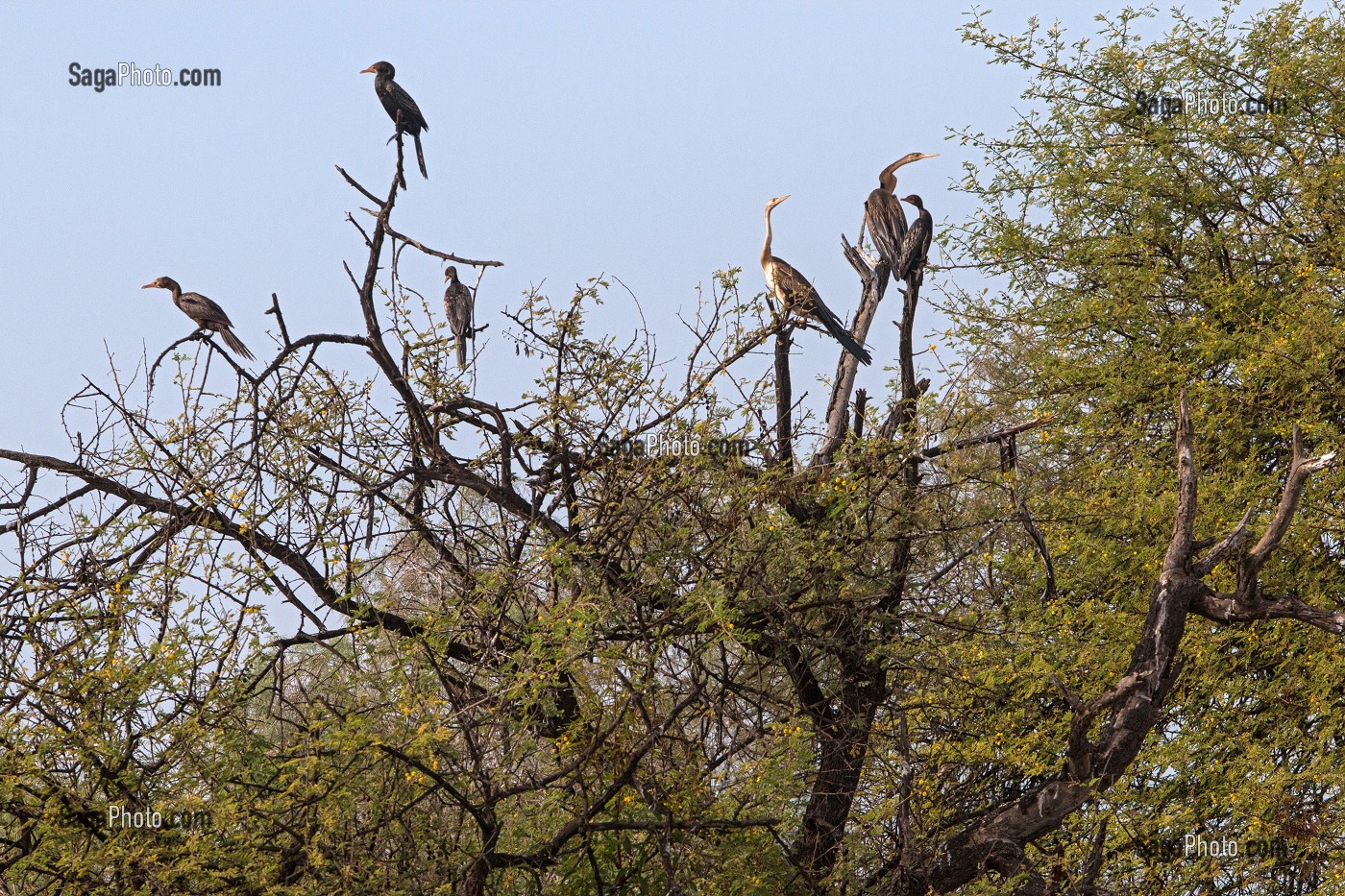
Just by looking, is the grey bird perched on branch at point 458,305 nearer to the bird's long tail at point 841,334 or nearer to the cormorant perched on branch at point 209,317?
the cormorant perched on branch at point 209,317

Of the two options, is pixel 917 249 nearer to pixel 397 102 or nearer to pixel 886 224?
pixel 886 224

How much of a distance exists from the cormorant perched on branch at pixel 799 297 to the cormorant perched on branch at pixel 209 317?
3.18m

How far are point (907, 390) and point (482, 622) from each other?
123 inches

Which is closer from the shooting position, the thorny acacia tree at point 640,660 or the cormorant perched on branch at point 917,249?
the thorny acacia tree at point 640,660

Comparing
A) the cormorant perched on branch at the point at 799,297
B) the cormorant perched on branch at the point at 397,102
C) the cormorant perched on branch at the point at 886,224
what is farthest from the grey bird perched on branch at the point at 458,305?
the cormorant perched on branch at the point at 886,224

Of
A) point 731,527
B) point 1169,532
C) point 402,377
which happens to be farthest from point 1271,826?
point 402,377

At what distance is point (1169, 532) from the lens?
8508mm

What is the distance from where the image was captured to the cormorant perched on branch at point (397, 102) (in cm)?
805

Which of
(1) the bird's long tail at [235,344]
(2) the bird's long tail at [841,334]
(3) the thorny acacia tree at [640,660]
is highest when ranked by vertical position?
(1) the bird's long tail at [235,344]

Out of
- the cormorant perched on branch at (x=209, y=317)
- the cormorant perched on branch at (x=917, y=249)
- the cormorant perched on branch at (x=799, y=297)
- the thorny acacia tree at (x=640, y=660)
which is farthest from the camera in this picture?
the cormorant perched on branch at (x=917, y=249)

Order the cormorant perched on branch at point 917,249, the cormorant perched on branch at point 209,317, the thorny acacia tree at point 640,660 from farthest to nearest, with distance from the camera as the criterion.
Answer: the cormorant perched on branch at point 917,249 < the cormorant perched on branch at point 209,317 < the thorny acacia tree at point 640,660

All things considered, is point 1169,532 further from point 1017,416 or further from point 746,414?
point 746,414

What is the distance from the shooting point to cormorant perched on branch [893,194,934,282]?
9000 millimetres

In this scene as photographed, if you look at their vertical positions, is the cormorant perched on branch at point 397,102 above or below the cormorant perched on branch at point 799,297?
above
